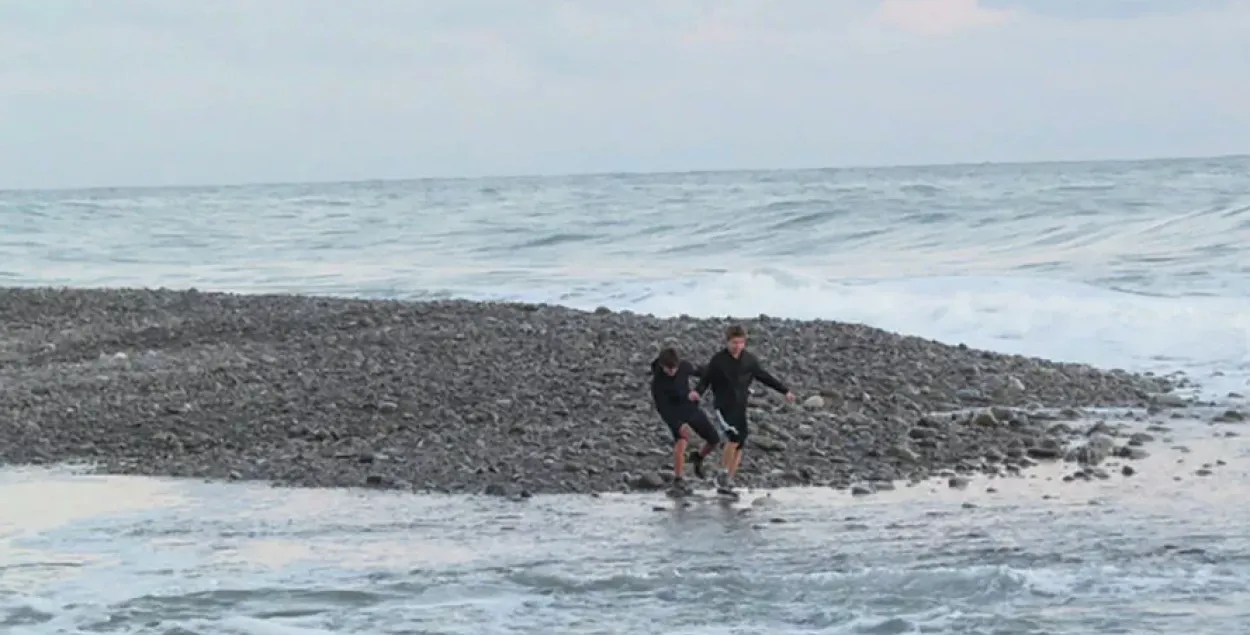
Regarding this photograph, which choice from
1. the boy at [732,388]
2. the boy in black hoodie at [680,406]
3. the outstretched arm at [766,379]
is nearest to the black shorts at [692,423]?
the boy in black hoodie at [680,406]

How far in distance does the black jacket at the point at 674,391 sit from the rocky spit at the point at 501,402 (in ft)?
1.61

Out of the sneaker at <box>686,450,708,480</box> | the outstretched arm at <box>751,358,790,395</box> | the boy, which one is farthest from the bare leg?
the outstretched arm at <box>751,358,790,395</box>

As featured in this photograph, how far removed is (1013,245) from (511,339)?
23633mm

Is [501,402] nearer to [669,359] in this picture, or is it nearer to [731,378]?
[669,359]

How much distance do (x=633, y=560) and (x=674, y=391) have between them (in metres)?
2.62

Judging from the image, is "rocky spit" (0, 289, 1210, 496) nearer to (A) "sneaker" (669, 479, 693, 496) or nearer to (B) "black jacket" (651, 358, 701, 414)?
(A) "sneaker" (669, 479, 693, 496)

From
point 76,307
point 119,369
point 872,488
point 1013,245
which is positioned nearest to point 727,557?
point 872,488

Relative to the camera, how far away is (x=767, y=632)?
8.78 metres

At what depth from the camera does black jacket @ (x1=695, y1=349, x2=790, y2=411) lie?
12531 mm

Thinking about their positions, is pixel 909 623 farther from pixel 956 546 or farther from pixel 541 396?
pixel 541 396

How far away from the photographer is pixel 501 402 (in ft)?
49.4

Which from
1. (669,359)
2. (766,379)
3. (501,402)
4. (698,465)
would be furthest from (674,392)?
(501,402)

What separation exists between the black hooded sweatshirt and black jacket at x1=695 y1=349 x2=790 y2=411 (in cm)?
11

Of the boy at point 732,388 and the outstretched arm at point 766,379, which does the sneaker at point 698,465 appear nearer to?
the boy at point 732,388
